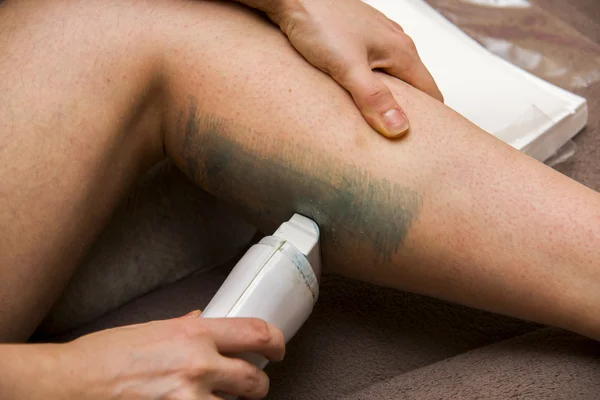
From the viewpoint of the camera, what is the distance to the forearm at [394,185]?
27.0 inches

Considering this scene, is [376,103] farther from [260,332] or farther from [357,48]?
[260,332]

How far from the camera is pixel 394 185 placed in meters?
0.71

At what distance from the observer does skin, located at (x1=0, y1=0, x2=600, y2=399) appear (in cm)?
69

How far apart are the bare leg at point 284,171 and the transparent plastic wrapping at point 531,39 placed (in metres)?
0.65

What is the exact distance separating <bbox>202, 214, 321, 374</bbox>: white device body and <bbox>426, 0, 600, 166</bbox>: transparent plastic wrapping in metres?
0.84

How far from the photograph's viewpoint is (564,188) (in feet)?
2.32

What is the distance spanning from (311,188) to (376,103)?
129 mm

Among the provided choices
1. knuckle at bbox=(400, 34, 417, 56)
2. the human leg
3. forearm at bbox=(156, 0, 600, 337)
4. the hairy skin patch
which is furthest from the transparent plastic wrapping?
the human leg

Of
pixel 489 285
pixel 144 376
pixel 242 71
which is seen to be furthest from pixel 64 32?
pixel 489 285

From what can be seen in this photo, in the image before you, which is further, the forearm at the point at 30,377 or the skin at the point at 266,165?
the skin at the point at 266,165

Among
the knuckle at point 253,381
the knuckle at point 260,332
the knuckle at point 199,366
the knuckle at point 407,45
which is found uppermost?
the knuckle at point 407,45

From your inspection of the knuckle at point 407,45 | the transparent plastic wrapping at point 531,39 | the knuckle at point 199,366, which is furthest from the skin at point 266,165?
the transparent plastic wrapping at point 531,39

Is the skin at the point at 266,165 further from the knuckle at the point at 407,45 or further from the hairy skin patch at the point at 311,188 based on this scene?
the knuckle at the point at 407,45

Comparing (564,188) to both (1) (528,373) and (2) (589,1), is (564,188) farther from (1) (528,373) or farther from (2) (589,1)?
(2) (589,1)
